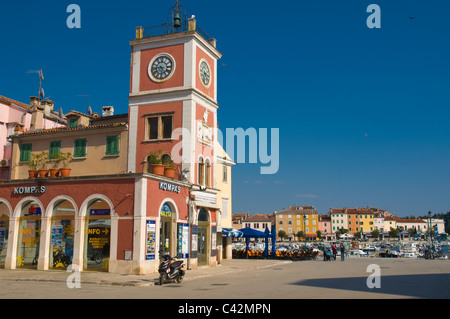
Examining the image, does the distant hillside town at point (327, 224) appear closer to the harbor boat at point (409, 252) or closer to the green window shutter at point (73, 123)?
the harbor boat at point (409, 252)

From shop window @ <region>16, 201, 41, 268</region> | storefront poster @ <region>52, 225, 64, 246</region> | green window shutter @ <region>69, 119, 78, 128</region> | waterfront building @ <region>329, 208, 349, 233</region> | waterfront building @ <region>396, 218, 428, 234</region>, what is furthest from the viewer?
waterfront building @ <region>396, 218, 428, 234</region>

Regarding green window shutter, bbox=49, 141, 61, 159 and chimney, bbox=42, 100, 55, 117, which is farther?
chimney, bbox=42, 100, 55, 117

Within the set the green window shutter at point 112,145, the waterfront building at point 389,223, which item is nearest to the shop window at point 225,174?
the green window shutter at point 112,145

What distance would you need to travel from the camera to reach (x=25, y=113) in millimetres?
37438

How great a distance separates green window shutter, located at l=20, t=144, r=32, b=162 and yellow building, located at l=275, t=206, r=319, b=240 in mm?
120054

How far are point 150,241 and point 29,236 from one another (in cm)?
763

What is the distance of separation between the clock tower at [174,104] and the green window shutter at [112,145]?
3.48 ft

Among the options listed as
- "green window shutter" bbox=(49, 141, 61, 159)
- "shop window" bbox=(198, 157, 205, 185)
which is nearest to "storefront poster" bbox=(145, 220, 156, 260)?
"shop window" bbox=(198, 157, 205, 185)

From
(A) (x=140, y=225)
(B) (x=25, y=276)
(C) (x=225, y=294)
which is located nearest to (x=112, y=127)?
(A) (x=140, y=225)

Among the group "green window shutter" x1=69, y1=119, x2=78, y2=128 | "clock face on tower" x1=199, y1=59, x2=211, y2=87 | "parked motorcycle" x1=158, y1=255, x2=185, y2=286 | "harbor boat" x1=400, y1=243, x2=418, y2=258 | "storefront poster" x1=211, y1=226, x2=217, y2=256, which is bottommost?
"harbor boat" x1=400, y1=243, x2=418, y2=258

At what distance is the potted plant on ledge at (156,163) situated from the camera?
2477cm

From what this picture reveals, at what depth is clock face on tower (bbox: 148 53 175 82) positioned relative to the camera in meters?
29.0

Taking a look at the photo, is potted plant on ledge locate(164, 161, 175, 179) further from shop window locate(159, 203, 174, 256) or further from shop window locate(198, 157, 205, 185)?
shop window locate(198, 157, 205, 185)

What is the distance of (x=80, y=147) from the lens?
29.7 metres
